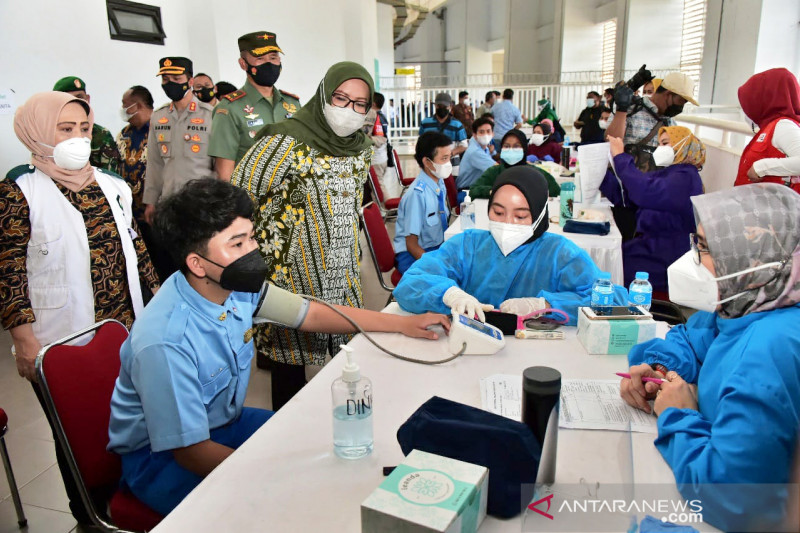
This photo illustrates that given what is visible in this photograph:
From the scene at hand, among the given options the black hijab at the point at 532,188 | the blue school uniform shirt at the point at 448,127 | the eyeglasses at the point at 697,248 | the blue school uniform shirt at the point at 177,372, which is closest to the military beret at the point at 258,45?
the black hijab at the point at 532,188

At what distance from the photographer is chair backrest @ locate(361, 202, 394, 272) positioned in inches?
118

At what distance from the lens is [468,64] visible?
61.0ft

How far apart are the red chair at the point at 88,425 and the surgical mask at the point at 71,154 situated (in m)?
0.87

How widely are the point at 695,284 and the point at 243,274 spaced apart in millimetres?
1071

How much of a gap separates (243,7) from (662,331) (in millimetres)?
5575

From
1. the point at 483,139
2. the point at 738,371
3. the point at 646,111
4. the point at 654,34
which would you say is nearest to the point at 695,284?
the point at 738,371

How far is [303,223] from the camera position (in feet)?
7.09

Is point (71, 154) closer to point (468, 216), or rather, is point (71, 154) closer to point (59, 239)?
point (59, 239)

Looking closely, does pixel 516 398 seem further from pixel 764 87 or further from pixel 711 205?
pixel 764 87

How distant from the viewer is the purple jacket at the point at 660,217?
9.82 ft

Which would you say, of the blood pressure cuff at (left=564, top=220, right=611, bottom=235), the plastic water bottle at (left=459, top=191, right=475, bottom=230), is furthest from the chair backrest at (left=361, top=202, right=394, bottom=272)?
the blood pressure cuff at (left=564, top=220, right=611, bottom=235)

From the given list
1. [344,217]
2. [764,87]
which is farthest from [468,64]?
[344,217]

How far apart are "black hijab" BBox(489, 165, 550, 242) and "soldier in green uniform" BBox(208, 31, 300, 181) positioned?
152 centimetres

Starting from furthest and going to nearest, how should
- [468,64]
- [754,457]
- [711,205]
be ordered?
1. [468,64]
2. [711,205]
3. [754,457]
